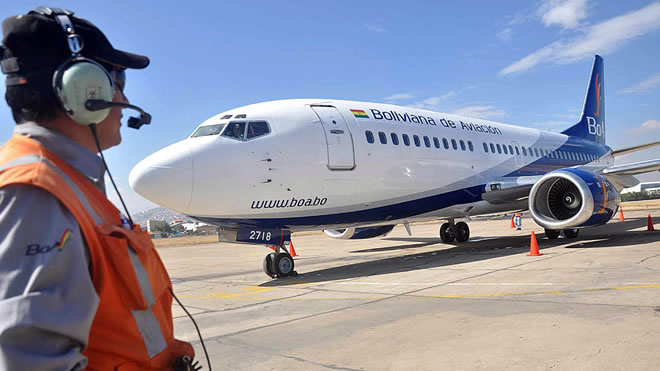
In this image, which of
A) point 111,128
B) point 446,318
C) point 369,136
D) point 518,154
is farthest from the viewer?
point 518,154

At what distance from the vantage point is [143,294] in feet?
4.05

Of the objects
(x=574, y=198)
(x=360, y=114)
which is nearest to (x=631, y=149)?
(x=574, y=198)

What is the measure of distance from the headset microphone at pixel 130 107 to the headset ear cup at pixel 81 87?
0.01 meters

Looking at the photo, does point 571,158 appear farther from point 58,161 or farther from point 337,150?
point 58,161

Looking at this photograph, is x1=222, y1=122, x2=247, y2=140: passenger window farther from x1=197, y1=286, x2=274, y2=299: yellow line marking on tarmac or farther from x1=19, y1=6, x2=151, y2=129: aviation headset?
x1=19, y1=6, x2=151, y2=129: aviation headset

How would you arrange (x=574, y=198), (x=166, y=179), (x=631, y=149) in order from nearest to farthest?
(x=166, y=179), (x=574, y=198), (x=631, y=149)

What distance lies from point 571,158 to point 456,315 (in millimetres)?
14840

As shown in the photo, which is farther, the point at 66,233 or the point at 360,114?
the point at 360,114

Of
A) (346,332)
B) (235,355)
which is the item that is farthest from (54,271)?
(346,332)

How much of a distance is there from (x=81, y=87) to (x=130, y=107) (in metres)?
0.23

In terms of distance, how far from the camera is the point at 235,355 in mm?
4184

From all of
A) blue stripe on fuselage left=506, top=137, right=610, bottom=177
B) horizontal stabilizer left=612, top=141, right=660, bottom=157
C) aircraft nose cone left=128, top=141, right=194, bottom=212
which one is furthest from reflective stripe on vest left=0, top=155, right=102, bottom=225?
horizontal stabilizer left=612, top=141, right=660, bottom=157

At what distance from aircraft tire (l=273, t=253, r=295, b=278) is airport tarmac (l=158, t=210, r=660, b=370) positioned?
25cm

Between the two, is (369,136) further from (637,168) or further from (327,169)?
(637,168)
